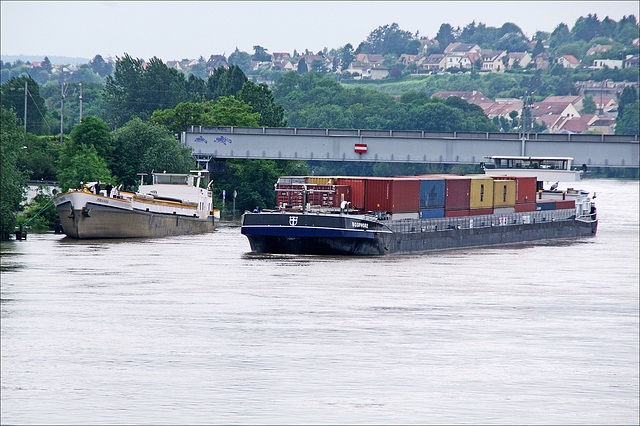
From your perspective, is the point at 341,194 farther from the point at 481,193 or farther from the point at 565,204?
the point at 565,204

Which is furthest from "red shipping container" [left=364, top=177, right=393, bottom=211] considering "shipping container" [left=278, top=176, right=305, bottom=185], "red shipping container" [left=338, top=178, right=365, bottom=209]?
"shipping container" [left=278, top=176, right=305, bottom=185]

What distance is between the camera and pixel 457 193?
203ft

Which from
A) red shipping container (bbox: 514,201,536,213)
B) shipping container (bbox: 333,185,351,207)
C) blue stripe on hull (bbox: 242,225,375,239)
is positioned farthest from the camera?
red shipping container (bbox: 514,201,536,213)

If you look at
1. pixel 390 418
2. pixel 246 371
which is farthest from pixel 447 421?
pixel 246 371

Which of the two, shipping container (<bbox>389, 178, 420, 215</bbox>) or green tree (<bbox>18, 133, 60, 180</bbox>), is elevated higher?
green tree (<bbox>18, 133, 60, 180</bbox>)

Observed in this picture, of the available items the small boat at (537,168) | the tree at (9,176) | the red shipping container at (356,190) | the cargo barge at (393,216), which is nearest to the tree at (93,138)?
the tree at (9,176)

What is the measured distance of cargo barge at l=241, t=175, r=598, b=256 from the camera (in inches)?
→ 1993

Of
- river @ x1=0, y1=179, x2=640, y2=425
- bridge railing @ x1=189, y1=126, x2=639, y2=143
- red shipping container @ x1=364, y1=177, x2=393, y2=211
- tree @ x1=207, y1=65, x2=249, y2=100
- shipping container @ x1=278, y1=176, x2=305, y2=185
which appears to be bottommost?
river @ x1=0, y1=179, x2=640, y2=425

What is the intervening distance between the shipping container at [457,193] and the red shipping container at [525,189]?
838 centimetres

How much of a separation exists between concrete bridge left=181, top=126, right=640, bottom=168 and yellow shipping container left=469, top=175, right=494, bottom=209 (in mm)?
25744

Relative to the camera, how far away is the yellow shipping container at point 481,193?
63287 mm

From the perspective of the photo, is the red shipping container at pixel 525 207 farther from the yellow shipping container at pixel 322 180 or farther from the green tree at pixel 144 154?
the green tree at pixel 144 154

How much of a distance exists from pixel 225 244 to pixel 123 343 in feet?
98.4

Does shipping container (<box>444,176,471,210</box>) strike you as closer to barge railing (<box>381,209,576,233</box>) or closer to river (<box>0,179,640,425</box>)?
barge railing (<box>381,209,576,233</box>)
